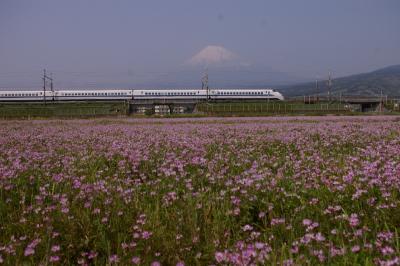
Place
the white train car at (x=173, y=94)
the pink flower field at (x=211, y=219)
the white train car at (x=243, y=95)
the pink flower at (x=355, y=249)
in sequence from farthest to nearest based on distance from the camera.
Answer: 1. the white train car at (x=173, y=94)
2. the white train car at (x=243, y=95)
3. the pink flower field at (x=211, y=219)
4. the pink flower at (x=355, y=249)

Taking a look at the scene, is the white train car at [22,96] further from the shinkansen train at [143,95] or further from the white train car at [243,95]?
the white train car at [243,95]

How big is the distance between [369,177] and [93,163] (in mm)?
4817

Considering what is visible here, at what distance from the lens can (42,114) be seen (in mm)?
58938

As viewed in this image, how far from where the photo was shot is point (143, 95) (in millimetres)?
98625

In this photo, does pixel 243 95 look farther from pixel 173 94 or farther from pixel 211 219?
pixel 211 219

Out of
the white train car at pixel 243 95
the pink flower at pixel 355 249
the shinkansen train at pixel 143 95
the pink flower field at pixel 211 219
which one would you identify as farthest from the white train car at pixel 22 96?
the pink flower at pixel 355 249

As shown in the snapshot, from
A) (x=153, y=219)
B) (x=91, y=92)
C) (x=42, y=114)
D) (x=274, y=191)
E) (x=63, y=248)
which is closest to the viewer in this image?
Result: (x=63, y=248)

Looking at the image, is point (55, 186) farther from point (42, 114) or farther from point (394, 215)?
point (42, 114)

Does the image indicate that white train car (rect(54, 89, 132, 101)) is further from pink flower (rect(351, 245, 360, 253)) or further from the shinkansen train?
pink flower (rect(351, 245, 360, 253))

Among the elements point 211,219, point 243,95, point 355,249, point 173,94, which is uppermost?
point 173,94

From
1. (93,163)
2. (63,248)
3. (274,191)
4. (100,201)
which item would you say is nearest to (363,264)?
(274,191)

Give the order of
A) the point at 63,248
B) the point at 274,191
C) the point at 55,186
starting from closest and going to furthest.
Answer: the point at 63,248 < the point at 274,191 < the point at 55,186

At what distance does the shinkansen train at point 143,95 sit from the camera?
3794 inches

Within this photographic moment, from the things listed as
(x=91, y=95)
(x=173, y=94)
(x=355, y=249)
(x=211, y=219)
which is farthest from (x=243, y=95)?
Result: (x=355, y=249)
